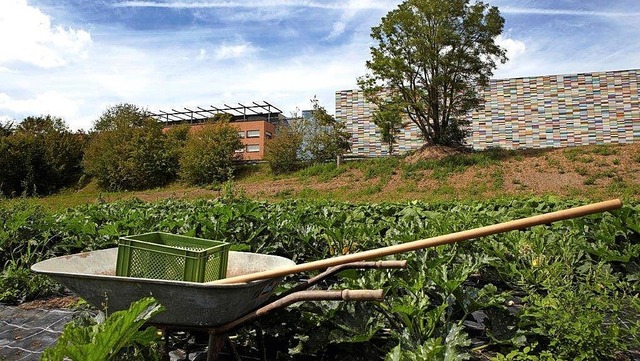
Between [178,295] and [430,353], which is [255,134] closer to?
[178,295]

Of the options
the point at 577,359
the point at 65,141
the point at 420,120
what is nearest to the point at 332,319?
the point at 577,359

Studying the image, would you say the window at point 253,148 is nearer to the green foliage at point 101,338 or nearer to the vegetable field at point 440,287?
the vegetable field at point 440,287

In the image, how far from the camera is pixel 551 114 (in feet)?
75.7

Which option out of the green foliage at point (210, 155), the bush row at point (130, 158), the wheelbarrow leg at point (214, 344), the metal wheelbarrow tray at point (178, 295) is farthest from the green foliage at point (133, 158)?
the wheelbarrow leg at point (214, 344)

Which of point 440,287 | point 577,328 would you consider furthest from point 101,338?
point 577,328

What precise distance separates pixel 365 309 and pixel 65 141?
33.3 metres

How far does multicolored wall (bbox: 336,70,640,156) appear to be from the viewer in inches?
874

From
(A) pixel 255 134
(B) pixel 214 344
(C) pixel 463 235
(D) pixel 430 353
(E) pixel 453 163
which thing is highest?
(A) pixel 255 134

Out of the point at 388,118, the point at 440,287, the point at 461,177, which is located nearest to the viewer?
the point at 440,287

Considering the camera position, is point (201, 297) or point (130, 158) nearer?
point (201, 297)

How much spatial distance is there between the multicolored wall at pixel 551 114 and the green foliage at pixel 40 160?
1932 centimetres

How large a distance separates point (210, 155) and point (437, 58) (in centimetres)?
1296

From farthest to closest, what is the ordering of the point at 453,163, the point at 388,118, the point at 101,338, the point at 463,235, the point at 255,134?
the point at 255,134 → the point at 388,118 → the point at 453,163 → the point at 463,235 → the point at 101,338

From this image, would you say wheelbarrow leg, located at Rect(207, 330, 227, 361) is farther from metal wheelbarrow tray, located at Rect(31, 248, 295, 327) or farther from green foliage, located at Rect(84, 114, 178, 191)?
green foliage, located at Rect(84, 114, 178, 191)
